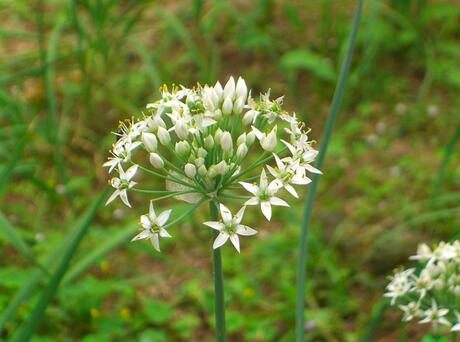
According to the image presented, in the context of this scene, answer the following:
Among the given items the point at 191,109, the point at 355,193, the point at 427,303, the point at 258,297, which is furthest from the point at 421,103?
the point at 191,109

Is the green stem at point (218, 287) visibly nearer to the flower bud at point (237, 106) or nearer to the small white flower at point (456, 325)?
the flower bud at point (237, 106)

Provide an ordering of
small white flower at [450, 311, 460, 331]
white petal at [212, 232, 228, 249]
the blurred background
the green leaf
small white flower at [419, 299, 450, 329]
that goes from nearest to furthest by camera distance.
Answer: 1. white petal at [212, 232, 228, 249]
2. small white flower at [450, 311, 460, 331]
3. small white flower at [419, 299, 450, 329]
4. the blurred background
5. the green leaf

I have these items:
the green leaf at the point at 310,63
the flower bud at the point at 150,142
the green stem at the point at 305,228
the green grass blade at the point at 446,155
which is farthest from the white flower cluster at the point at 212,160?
the green leaf at the point at 310,63

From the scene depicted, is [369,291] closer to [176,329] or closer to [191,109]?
[176,329]

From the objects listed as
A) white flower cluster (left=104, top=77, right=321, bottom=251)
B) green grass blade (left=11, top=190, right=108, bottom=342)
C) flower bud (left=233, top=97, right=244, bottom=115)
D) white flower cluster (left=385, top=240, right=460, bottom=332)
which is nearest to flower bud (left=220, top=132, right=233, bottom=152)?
white flower cluster (left=104, top=77, right=321, bottom=251)

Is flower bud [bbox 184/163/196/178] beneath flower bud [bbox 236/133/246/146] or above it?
beneath

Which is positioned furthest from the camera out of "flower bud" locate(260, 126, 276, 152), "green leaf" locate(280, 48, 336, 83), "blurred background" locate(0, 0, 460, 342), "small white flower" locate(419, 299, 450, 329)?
"green leaf" locate(280, 48, 336, 83)

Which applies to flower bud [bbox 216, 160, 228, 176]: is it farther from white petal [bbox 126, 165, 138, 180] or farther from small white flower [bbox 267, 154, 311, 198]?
white petal [bbox 126, 165, 138, 180]
